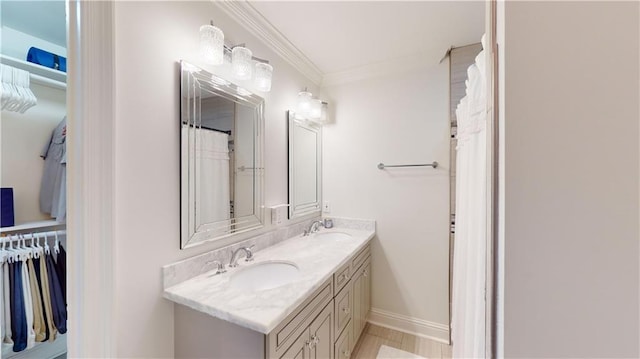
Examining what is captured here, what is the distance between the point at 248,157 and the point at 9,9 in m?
1.52

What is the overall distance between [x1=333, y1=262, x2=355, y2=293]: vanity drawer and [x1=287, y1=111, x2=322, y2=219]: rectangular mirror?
2.00ft

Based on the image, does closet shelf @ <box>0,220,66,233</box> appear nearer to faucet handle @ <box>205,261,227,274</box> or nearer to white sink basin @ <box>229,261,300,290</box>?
faucet handle @ <box>205,261,227,274</box>

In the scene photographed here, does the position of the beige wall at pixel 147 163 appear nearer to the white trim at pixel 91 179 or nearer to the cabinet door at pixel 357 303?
the white trim at pixel 91 179

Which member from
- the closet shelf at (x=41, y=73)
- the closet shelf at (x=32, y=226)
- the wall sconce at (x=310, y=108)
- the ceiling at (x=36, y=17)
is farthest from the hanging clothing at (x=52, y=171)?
the wall sconce at (x=310, y=108)

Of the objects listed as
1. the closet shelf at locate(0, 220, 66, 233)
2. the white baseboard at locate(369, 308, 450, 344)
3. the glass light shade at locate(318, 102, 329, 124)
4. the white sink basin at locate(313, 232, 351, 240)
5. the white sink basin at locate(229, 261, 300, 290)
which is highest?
the glass light shade at locate(318, 102, 329, 124)

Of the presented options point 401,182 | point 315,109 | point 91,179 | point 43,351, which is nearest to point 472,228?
point 401,182

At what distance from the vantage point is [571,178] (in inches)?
12.3

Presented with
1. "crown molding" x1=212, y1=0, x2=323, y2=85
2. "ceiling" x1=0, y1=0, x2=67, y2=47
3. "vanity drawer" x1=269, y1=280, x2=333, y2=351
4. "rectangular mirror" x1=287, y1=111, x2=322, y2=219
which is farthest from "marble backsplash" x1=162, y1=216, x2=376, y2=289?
"ceiling" x1=0, y1=0, x2=67, y2=47

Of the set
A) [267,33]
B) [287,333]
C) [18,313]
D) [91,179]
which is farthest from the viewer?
[267,33]

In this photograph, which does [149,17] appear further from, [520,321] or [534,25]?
[520,321]

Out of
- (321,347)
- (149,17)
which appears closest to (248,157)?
(149,17)

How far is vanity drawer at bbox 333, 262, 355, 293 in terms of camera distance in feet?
4.65

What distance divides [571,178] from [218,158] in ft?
4.52

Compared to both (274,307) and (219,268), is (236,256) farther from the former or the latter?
(274,307)
